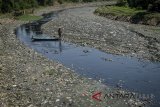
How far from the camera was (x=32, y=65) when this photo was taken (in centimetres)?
3862

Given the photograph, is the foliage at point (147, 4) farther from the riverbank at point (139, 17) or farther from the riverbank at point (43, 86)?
the riverbank at point (43, 86)

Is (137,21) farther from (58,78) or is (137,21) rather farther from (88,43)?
(58,78)

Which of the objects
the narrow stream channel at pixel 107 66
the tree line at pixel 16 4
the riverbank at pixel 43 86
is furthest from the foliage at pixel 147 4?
the riverbank at pixel 43 86

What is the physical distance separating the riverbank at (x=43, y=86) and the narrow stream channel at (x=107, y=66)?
2023 millimetres

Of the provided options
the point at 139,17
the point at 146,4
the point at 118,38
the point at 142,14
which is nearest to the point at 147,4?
the point at 146,4

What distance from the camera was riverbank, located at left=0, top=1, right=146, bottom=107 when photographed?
2652cm

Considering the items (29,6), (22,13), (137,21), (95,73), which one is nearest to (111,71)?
(95,73)

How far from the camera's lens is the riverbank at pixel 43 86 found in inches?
1044

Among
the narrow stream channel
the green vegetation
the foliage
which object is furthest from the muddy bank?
the foliage

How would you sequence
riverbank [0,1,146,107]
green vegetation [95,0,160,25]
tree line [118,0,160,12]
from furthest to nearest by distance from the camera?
tree line [118,0,160,12]
green vegetation [95,0,160,25]
riverbank [0,1,146,107]

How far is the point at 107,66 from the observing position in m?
39.5

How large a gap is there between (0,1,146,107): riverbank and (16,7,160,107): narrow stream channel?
2.02m

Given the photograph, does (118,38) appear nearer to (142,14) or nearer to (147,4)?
(142,14)

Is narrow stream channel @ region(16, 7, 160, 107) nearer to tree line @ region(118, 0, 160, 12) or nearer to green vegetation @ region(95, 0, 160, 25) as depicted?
green vegetation @ region(95, 0, 160, 25)
